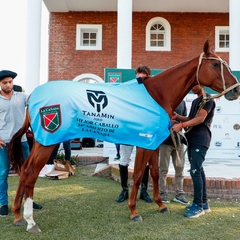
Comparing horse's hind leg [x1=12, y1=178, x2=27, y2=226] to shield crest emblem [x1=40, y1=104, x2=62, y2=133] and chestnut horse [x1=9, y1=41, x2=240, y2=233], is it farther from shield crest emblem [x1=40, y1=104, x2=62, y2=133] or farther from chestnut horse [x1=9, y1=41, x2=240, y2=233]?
shield crest emblem [x1=40, y1=104, x2=62, y2=133]

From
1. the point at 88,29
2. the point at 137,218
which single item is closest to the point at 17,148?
the point at 137,218

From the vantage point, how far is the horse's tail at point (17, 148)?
10.3 feet

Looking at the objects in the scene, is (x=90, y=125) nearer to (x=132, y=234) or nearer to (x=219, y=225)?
(x=132, y=234)

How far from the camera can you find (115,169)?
514 cm

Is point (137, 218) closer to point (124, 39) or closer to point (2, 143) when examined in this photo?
point (2, 143)

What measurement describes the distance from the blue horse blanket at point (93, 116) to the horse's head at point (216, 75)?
0.61 metres

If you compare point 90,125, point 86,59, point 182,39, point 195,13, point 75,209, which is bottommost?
point 75,209

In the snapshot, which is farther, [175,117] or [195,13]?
[195,13]

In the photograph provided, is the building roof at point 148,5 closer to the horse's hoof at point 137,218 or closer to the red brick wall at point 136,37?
the red brick wall at point 136,37

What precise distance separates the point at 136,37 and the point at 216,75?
8328mm

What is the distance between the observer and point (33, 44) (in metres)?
8.20

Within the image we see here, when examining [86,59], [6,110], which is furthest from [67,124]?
[86,59]

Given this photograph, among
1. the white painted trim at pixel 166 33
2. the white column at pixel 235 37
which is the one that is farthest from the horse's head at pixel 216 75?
the white painted trim at pixel 166 33

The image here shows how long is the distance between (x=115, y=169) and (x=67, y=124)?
2559 mm
